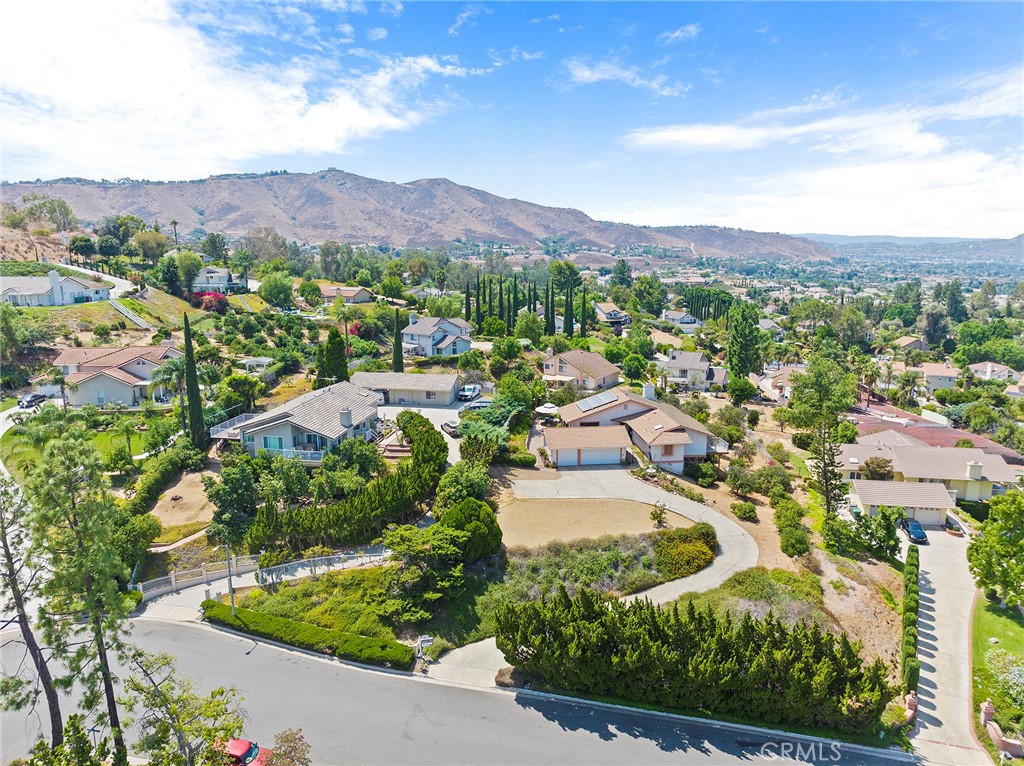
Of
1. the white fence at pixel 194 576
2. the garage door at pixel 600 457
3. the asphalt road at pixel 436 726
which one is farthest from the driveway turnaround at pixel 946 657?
the white fence at pixel 194 576

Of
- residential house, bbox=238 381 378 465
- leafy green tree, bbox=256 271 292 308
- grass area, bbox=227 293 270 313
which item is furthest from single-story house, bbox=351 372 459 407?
leafy green tree, bbox=256 271 292 308

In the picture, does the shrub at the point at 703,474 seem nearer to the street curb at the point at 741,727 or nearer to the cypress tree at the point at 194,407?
the street curb at the point at 741,727

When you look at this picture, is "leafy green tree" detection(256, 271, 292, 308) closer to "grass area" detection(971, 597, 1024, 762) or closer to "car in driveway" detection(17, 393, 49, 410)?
"car in driveway" detection(17, 393, 49, 410)

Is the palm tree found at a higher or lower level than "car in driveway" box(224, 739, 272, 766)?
higher

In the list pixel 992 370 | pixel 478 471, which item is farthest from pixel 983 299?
pixel 478 471

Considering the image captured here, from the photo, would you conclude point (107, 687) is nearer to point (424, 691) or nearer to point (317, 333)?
point (424, 691)

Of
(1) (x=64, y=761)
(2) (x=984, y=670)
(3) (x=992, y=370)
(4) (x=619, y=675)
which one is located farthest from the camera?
(3) (x=992, y=370)
